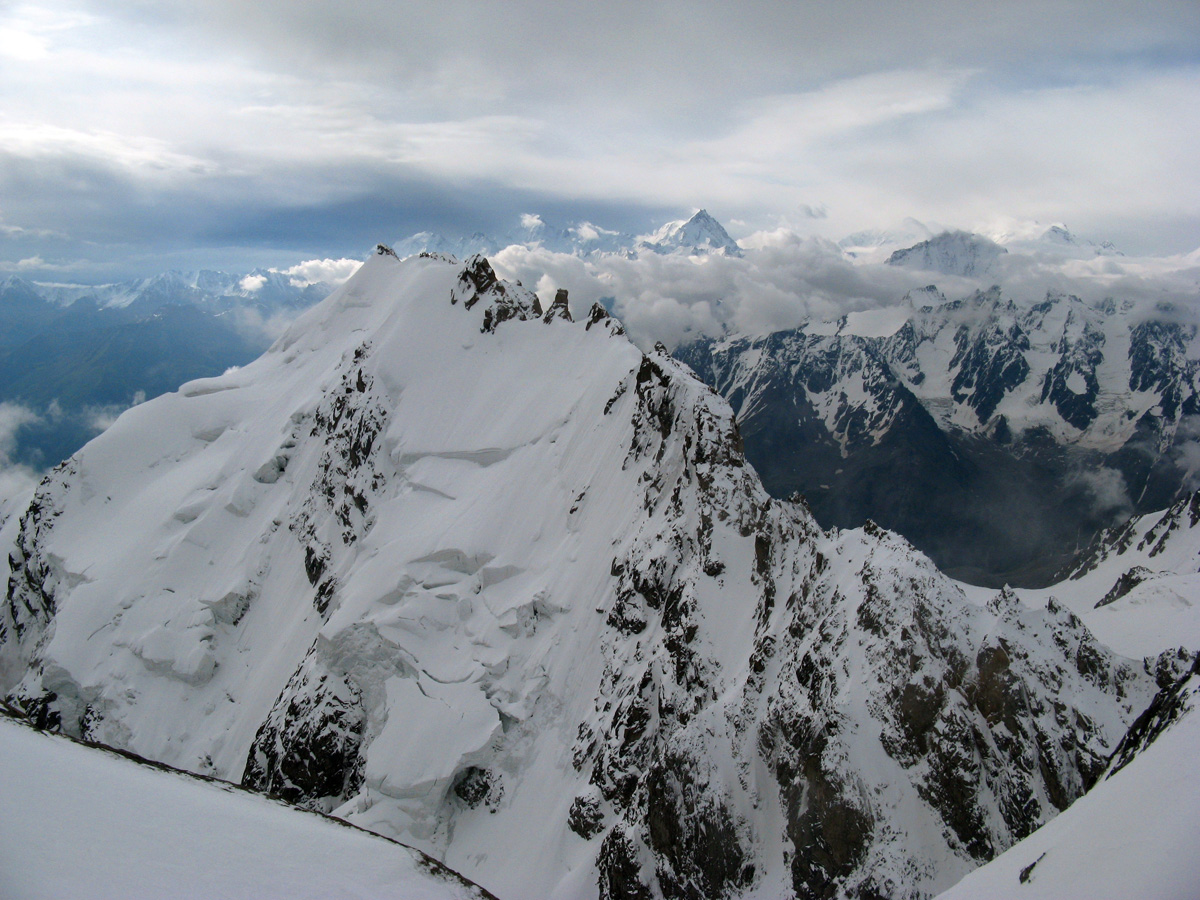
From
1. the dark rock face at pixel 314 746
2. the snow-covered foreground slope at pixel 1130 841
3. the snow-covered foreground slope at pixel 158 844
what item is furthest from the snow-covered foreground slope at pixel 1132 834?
the dark rock face at pixel 314 746

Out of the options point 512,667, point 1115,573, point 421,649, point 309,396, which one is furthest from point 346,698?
point 1115,573

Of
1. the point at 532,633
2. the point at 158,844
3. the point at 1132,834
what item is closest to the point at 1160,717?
the point at 1132,834

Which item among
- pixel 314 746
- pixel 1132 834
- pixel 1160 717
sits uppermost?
pixel 1132 834

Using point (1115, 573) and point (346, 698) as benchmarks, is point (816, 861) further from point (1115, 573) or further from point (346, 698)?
point (1115, 573)

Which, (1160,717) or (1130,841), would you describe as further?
(1160,717)

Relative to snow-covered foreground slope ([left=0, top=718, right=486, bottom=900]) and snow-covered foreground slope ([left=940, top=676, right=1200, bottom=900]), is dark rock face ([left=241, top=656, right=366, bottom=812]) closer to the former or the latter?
snow-covered foreground slope ([left=0, top=718, right=486, bottom=900])

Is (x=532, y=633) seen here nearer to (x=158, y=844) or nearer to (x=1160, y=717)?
(x=158, y=844)

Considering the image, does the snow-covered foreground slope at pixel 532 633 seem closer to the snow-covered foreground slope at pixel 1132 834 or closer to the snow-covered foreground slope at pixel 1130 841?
the snow-covered foreground slope at pixel 1132 834
